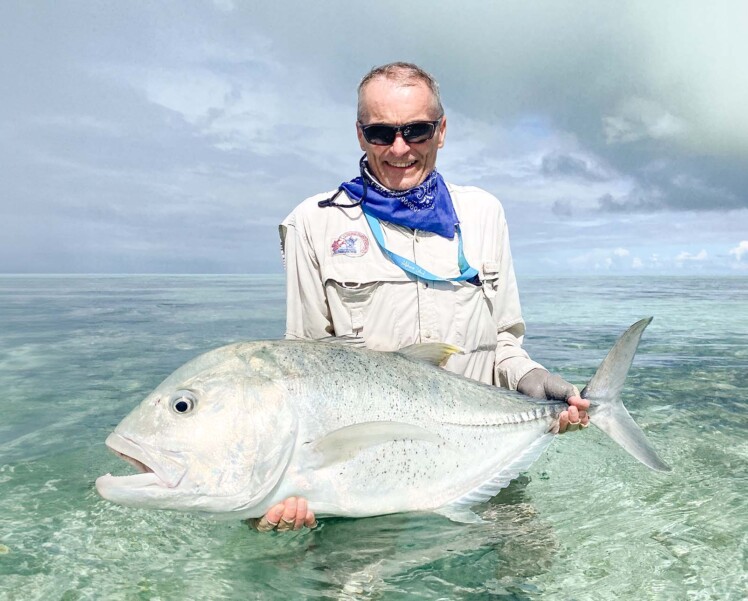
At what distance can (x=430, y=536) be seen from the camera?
3047 mm

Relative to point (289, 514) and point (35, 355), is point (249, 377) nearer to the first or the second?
point (289, 514)

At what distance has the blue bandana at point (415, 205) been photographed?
324 cm

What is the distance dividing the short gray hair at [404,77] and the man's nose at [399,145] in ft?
0.74

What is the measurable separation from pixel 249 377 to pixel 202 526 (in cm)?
133

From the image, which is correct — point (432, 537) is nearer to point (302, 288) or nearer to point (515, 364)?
point (515, 364)

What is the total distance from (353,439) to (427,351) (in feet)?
2.03

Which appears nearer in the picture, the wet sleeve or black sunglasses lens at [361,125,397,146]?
black sunglasses lens at [361,125,397,146]

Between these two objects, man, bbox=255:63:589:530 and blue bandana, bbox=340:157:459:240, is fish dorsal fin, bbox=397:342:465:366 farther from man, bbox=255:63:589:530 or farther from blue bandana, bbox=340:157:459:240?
blue bandana, bbox=340:157:459:240

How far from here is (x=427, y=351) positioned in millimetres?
2895

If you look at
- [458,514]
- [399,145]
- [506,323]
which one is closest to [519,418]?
[458,514]

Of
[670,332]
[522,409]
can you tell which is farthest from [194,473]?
[670,332]

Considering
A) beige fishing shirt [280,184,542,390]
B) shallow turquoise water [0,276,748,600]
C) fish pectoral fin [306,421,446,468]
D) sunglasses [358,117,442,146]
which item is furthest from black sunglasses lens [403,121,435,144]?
shallow turquoise water [0,276,748,600]

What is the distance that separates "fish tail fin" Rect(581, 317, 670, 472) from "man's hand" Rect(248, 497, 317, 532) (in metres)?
1.52

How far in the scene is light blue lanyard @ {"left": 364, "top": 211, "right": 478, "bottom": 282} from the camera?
322 cm
